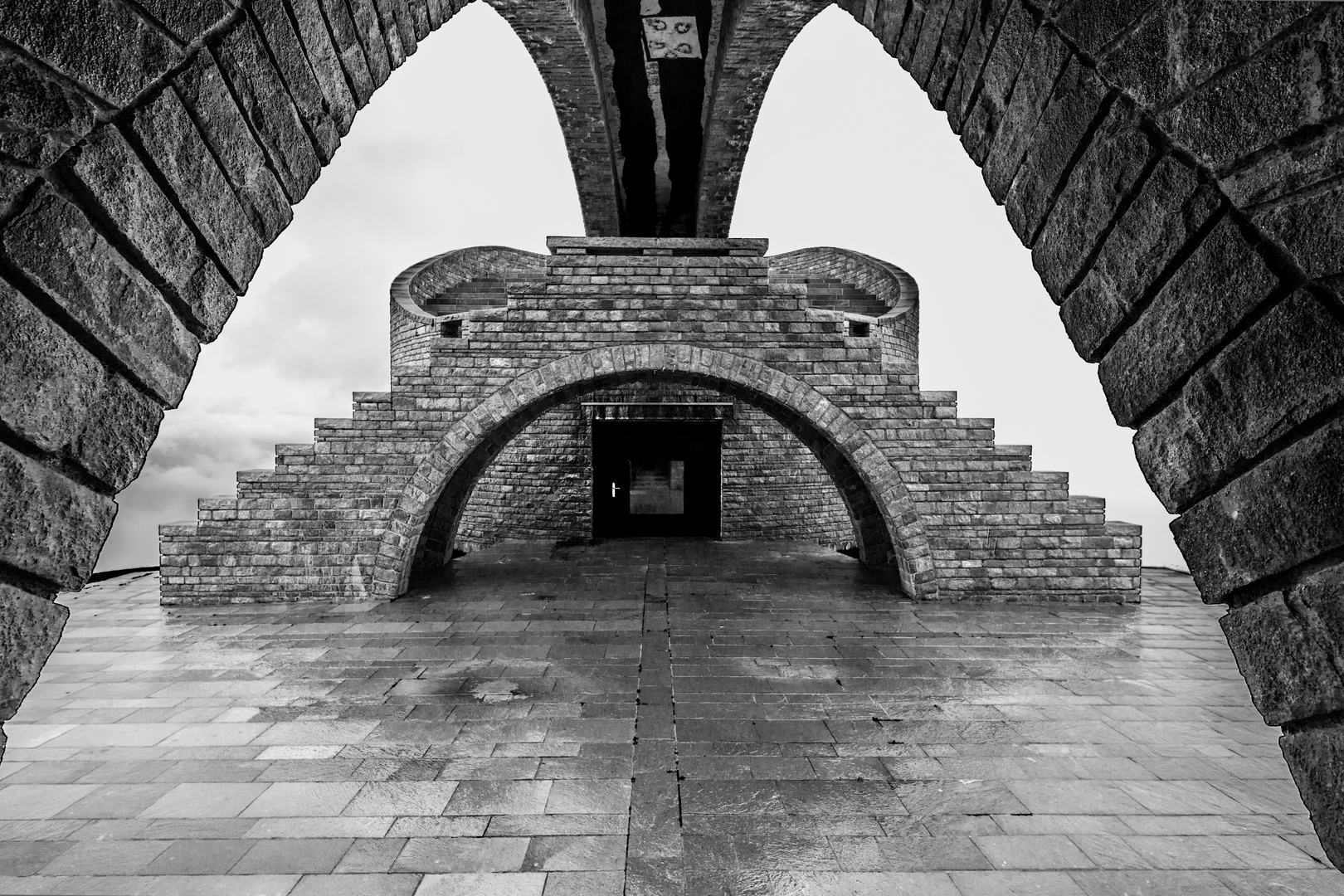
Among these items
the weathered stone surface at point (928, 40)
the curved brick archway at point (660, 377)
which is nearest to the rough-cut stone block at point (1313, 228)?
the weathered stone surface at point (928, 40)

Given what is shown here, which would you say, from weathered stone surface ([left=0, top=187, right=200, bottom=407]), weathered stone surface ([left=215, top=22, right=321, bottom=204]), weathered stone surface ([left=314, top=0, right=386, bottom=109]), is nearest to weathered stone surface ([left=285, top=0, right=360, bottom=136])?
weathered stone surface ([left=314, top=0, right=386, bottom=109])

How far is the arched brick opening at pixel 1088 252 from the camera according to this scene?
1127mm

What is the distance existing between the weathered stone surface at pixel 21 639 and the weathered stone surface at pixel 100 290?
0.46 meters

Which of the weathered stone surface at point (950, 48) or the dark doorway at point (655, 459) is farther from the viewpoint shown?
the dark doorway at point (655, 459)

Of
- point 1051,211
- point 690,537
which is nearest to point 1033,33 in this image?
point 1051,211

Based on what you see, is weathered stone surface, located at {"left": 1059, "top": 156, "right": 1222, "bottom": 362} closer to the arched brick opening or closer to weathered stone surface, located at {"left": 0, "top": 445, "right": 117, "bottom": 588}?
the arched brick opening

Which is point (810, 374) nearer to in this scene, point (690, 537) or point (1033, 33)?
point (690, 537)

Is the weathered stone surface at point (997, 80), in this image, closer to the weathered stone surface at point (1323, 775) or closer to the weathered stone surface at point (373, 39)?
the weathered stone surface at point (1323, 775)

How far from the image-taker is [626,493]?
1176 centimetres

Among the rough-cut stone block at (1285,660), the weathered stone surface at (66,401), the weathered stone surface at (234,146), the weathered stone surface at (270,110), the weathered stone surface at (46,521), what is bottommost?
the rough-cut stone block at (1285,660)

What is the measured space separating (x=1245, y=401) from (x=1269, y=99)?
0.53 meters

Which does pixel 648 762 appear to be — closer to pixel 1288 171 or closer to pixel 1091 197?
pixel 1091 197

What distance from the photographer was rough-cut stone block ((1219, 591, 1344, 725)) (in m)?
1.20

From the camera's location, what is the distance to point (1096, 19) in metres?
1.38
